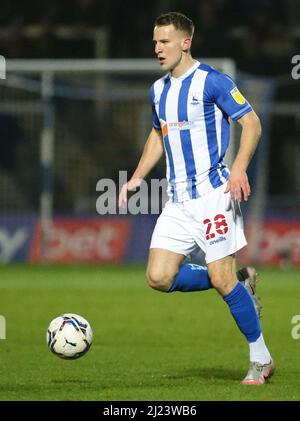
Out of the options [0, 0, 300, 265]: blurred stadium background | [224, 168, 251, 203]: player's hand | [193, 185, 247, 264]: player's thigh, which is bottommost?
[193, 185, 247, 264]: player's thigh

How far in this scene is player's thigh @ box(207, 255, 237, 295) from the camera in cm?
725

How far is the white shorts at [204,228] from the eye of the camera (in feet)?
23.9

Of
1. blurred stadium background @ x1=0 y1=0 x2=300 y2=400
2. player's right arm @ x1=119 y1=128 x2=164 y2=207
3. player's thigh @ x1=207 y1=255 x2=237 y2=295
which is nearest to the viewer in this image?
player's thigh @ x1=207 y1=255 x2=237 y2=295

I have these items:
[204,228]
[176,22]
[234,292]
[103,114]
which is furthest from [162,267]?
[103,114]

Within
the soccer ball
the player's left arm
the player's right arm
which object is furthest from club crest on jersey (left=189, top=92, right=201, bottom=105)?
the soccer ball

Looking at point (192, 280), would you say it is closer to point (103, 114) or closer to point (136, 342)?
point (136, 342)

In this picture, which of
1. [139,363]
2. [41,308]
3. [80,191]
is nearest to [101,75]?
[80,191]

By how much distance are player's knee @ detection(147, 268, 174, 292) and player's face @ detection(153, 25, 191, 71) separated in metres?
1.33

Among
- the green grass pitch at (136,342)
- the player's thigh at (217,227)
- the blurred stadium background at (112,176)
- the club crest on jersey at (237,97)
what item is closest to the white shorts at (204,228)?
the player's thigh at (217,227)

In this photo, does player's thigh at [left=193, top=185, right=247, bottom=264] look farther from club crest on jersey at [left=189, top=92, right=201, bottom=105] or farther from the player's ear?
the player's ear

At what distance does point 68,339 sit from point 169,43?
199 centimetres

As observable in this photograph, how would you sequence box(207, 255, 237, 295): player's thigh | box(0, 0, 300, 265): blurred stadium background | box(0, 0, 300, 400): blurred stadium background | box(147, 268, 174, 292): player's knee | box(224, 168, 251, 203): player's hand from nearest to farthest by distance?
1. box(224, 168, 251, 203): player's hand
2. box(207, 255, 237, 295): player's thigh
3. box(147, 268, 174, 292): player's knee
4. box(0, 0, 300, 400): blurred stadium background
5. box(0, 0, 300, 265): blurred stadium background

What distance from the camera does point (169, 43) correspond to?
7.44m

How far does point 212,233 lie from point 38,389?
143 cm
